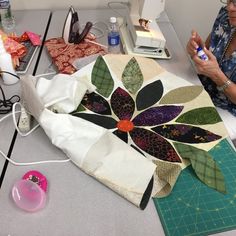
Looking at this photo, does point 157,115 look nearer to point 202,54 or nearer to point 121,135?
point 121,135

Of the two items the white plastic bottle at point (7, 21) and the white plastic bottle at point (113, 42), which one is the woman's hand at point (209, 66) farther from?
the white plastic bottle at point (7, 21)

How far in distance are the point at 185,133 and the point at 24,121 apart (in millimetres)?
568

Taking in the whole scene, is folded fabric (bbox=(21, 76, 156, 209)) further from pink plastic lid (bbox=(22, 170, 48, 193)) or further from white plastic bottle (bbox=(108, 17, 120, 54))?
white plastic bottle (bbox=(108, 17, 120, 54))

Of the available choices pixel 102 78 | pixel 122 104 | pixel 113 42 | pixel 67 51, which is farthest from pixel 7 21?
pixel 122 104

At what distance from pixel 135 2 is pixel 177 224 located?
1.05 metres

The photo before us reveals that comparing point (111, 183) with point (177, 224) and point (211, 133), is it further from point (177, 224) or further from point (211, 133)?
point (211, 133)

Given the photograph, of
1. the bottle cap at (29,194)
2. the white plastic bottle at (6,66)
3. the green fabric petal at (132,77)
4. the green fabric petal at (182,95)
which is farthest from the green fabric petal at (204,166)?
the white plastic bottle at (6,66)

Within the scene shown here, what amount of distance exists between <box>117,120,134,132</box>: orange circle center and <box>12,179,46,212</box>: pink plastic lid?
0.35 metres

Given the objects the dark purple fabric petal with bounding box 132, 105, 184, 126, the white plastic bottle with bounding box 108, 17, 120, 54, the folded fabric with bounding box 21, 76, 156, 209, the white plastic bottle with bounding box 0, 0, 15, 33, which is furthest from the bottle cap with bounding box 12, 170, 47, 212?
the white plastic bottle with bounding box 0, 0, 15, 33

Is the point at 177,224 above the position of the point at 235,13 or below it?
below

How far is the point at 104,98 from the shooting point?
1.08 metres

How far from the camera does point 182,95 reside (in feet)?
3.59

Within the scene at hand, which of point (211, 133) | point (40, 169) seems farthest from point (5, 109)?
point (211, 133)

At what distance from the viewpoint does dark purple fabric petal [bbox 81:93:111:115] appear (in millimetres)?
1027
